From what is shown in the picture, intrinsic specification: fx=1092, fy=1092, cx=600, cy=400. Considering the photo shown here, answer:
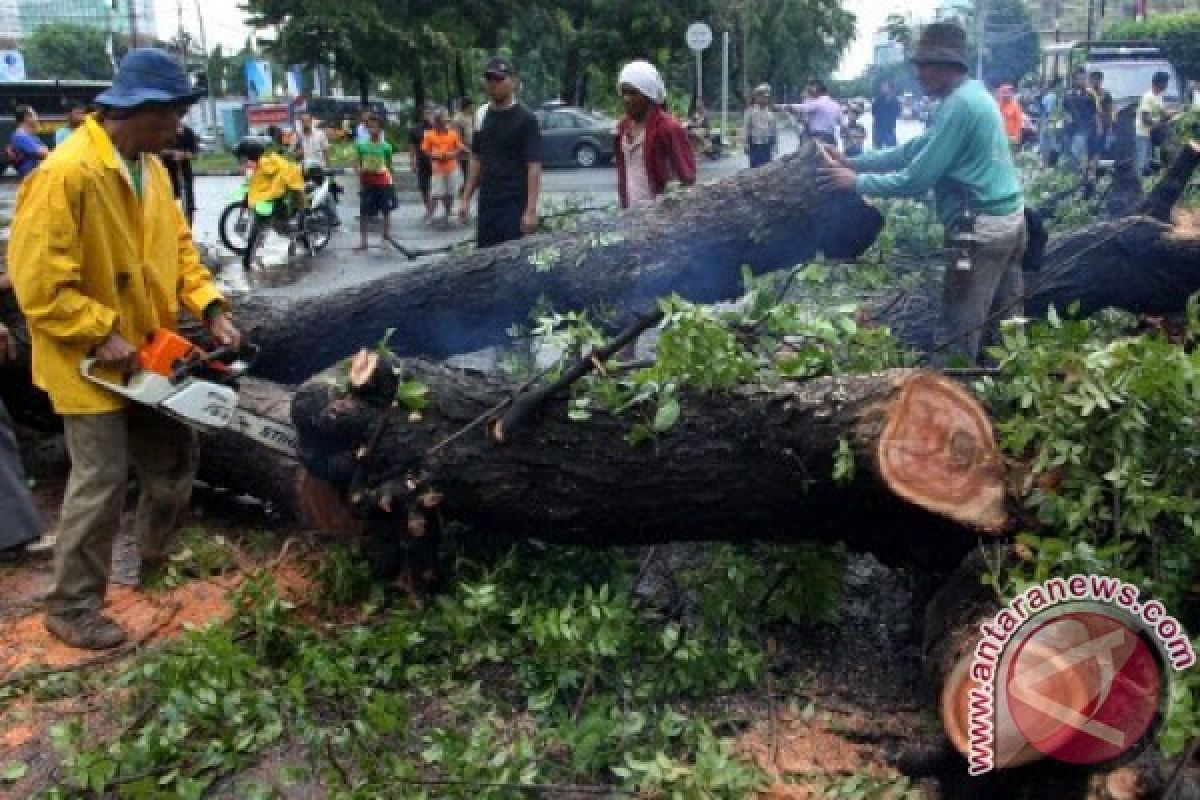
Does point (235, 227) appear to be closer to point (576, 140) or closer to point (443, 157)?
point (443, 157)

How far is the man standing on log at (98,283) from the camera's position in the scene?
3.41m

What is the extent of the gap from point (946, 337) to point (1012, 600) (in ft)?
7.52

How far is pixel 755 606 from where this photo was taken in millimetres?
3588

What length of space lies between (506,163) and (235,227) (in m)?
7.24

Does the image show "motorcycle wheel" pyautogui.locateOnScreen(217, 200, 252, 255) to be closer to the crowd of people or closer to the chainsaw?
the crowd of people

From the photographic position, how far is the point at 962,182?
458 cm

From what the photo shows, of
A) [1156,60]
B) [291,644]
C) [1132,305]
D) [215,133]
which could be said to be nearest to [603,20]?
[215,133]

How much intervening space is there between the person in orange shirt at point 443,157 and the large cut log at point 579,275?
1019 cm

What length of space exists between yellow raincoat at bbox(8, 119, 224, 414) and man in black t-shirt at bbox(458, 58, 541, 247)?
110 inches

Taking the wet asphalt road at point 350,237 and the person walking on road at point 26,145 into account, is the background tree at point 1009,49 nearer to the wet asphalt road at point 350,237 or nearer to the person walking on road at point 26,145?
the wet asphalt road at point 350,237

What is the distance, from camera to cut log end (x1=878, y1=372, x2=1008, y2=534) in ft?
9.48

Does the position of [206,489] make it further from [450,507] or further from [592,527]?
[592,527]

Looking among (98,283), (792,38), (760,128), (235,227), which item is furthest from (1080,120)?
(792,38)

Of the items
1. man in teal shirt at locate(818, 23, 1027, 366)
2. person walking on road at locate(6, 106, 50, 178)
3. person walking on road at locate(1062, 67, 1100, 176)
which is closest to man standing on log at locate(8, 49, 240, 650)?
man in teal shirt at locate(818, 23, 1027, 366)
